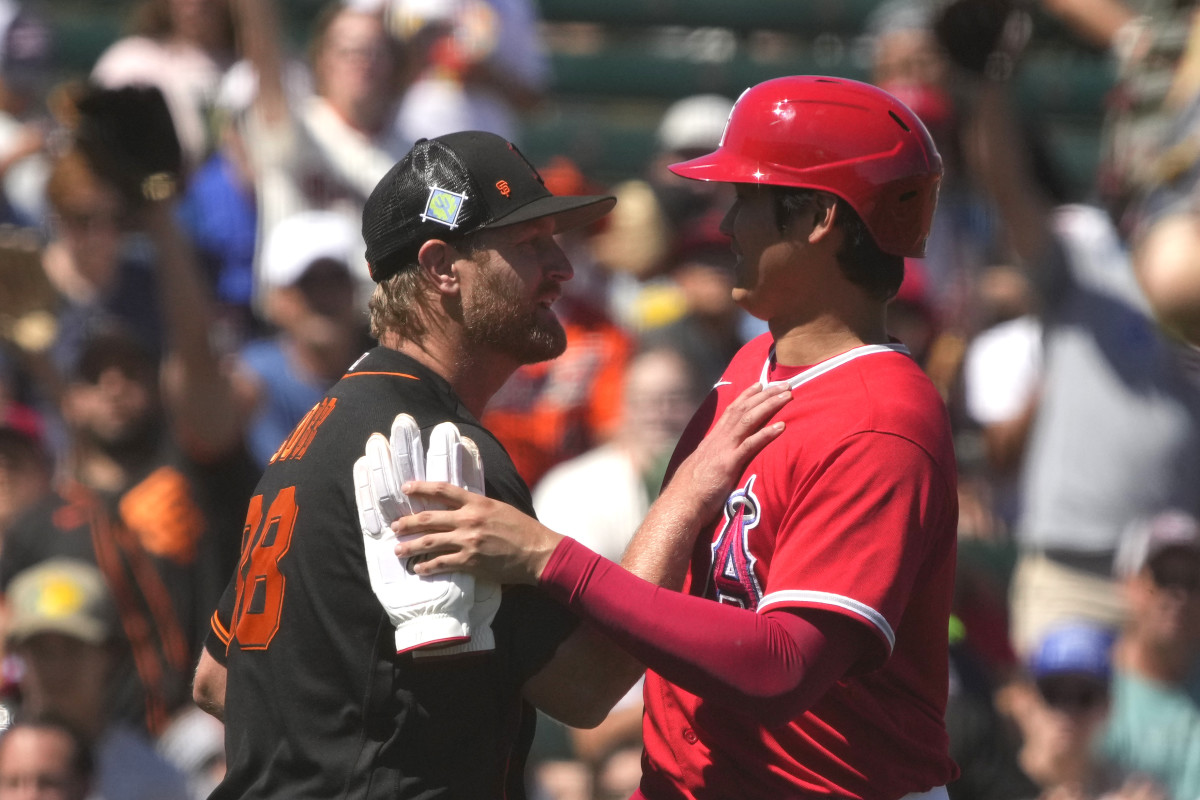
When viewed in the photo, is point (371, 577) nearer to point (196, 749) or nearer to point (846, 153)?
point (846, 153)

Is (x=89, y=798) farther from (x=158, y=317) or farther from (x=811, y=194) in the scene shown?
(x=811, y=194)

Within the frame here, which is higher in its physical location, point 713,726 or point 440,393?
point 440,393

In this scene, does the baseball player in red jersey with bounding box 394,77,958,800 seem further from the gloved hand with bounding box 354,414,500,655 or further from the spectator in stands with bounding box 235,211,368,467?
the spectator in stands with bounding box 235,211,368,467

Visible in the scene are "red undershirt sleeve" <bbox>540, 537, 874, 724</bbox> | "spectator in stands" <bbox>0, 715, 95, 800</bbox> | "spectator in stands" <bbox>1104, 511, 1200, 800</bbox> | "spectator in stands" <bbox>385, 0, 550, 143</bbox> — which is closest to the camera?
"red undershirt sleeve" <bbox>540, 537, 874, 724</bbox>

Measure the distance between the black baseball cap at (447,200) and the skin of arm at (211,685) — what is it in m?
0.84

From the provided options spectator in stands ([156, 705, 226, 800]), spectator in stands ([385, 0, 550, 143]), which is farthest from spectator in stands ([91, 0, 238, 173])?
spectator in stands ([156, 705, 226, 800])

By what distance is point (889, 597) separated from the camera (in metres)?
2.54

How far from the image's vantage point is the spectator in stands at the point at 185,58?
6.50 metres

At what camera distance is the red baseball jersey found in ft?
8.36

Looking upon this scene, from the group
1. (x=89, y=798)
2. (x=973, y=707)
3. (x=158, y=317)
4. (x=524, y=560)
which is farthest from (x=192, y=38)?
(x=524, y=560)

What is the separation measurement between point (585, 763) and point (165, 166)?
2234 millimetres

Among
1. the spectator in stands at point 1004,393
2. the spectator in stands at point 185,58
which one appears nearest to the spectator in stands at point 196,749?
the spectator in stands at point 185,58

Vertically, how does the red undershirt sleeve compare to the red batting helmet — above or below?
below

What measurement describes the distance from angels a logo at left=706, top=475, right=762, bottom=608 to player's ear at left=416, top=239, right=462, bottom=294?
65 centimetres
